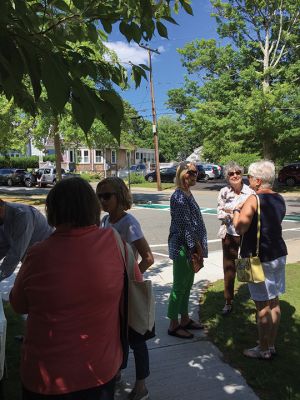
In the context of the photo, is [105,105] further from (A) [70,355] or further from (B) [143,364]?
(B) [143,364]

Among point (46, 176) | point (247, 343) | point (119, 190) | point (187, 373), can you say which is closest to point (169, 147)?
point (46, 176)

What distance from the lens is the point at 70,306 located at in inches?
73.0

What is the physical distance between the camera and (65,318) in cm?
185

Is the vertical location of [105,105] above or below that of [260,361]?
above

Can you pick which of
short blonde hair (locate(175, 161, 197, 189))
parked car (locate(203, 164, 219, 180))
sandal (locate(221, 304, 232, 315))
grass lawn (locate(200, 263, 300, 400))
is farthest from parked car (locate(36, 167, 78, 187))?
short blonde hair (locate(175, 161, 197, 189))

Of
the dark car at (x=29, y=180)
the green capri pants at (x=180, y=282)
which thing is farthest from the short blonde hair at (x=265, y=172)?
the dark car at (x=29, y=180)

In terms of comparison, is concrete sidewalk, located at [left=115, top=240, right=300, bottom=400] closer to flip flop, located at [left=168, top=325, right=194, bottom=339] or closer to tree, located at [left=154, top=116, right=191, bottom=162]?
flip flop, located at [left=168, top=325, right=194, bottom=339]

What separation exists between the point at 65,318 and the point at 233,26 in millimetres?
30224

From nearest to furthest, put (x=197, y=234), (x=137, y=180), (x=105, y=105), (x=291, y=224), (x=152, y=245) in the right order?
(x=105, y=105), (x=197, y=234), (x=152, y=245), (x=291, y=224), (x=137, y=180)

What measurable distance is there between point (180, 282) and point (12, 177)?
3843cm

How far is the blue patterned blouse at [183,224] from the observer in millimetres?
4336

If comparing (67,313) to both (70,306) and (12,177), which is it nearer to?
(70,306)

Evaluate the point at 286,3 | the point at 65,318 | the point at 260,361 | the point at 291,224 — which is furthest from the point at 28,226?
the point at 286,3

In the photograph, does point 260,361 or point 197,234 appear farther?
point 197,234
